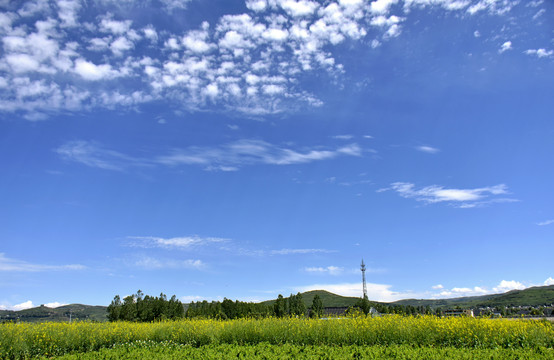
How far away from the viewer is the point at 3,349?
11383 mm

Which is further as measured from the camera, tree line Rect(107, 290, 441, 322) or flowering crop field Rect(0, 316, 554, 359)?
tree line Rect(107, 290, 441, 322)

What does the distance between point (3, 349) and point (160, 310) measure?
145ft

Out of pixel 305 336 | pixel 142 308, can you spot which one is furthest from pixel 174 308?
pixel 305 336

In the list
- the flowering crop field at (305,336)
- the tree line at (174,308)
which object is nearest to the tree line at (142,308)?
the tree line at (174,308)

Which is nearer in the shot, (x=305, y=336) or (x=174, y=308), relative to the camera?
(x=305, y=336)

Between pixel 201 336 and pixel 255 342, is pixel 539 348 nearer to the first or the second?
pixel 255 342

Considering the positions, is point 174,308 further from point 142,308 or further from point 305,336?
point 305,336

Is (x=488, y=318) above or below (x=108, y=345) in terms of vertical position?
above

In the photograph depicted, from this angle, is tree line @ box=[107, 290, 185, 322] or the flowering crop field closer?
the flowering crop field

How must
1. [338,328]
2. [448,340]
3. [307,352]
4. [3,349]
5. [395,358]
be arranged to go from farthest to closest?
[338,328] < [448,340] < [3,349] < [307,352] < [395,358]

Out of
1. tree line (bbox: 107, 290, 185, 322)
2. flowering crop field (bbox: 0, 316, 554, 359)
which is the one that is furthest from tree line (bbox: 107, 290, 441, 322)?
flowering crop field (bbox: 0, 316, 554, 359)

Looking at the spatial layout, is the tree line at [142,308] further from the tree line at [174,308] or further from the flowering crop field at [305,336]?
the flowering crop field at [305,336]

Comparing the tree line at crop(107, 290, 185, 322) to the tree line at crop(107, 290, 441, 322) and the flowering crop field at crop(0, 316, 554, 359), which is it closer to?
the tree line at crop(107, 290, 441, 322)

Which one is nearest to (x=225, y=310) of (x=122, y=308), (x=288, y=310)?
(x=288, y=310)
